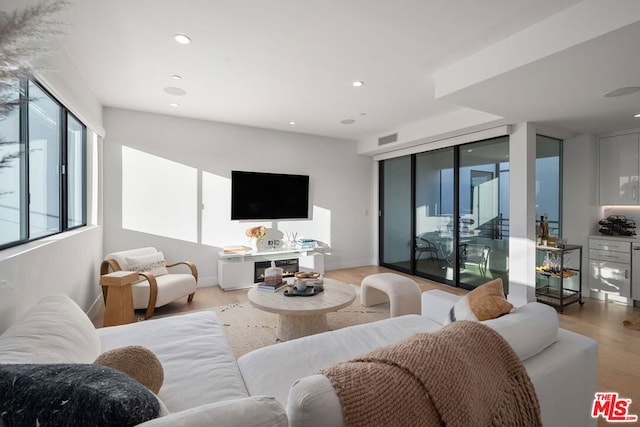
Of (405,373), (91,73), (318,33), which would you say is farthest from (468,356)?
(91,73)

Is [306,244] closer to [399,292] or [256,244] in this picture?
[256,244]

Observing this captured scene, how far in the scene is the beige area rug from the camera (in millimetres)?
2857

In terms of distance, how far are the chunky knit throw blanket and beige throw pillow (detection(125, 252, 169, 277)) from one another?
3.47 m

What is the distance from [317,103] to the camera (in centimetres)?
→ 397

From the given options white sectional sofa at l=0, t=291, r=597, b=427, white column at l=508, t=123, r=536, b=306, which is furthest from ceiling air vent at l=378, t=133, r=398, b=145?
white sectional sofa at l=0, t=291, r=597, b=427

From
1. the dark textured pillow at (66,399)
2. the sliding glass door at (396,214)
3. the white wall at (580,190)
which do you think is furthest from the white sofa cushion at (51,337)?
the white wall at (580,190)

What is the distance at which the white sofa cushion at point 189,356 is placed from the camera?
1329 millimetres

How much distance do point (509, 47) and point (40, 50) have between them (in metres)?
2.86

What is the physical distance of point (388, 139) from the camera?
5422mm

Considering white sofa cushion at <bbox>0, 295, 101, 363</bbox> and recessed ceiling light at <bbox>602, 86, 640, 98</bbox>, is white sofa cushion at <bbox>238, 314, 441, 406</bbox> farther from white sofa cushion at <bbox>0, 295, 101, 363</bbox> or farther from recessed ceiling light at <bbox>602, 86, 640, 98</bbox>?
recessed ceiling light at <bbox>602, 86, 640, 98</bbox>

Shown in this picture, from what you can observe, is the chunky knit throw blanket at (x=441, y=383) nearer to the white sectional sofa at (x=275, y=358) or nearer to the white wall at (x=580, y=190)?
the white sectional sofa at (x=275, y=358)

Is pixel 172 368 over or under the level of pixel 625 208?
under

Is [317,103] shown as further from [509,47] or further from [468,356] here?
[468,356]

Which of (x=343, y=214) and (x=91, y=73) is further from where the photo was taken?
(x=343, y=214)
